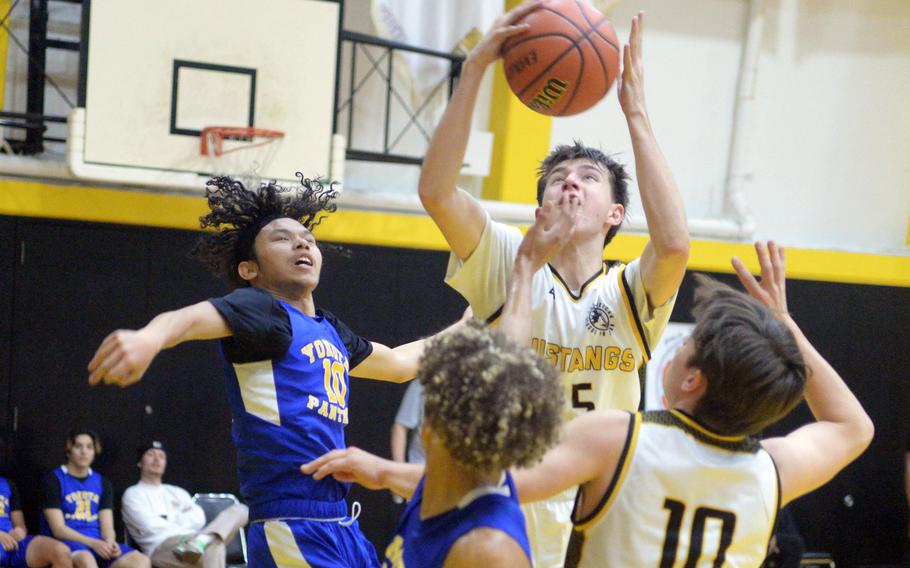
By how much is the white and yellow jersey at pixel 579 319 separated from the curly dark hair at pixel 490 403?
124 cm

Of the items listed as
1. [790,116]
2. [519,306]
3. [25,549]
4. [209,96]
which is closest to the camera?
[519,306]

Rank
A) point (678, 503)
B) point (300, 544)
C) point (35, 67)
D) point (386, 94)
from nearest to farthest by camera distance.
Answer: point (678, 503)
point (300, 544)
point (35, 67)
point (386, 94)

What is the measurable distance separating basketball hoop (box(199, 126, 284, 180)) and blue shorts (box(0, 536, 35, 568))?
9.75ft

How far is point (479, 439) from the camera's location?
202 centimetres

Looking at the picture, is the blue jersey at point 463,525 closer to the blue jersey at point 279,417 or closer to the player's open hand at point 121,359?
the player's open hand at point 121,359

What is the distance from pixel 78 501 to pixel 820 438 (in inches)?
243

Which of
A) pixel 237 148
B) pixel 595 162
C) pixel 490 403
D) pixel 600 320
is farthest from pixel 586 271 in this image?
pixel 237 148

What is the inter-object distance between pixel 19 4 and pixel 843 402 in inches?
286

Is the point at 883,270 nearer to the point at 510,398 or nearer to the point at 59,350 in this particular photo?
the point at 59,350

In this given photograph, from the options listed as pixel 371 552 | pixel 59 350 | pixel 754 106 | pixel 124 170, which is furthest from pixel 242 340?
pixel 754 106

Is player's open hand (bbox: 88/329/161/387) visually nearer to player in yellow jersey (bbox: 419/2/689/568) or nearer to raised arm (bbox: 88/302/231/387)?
raised arm (bbox: 88/302/231/387)

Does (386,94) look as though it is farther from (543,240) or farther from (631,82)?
(543,240)

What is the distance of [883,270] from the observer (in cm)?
988

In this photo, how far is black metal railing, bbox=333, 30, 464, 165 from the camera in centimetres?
807
